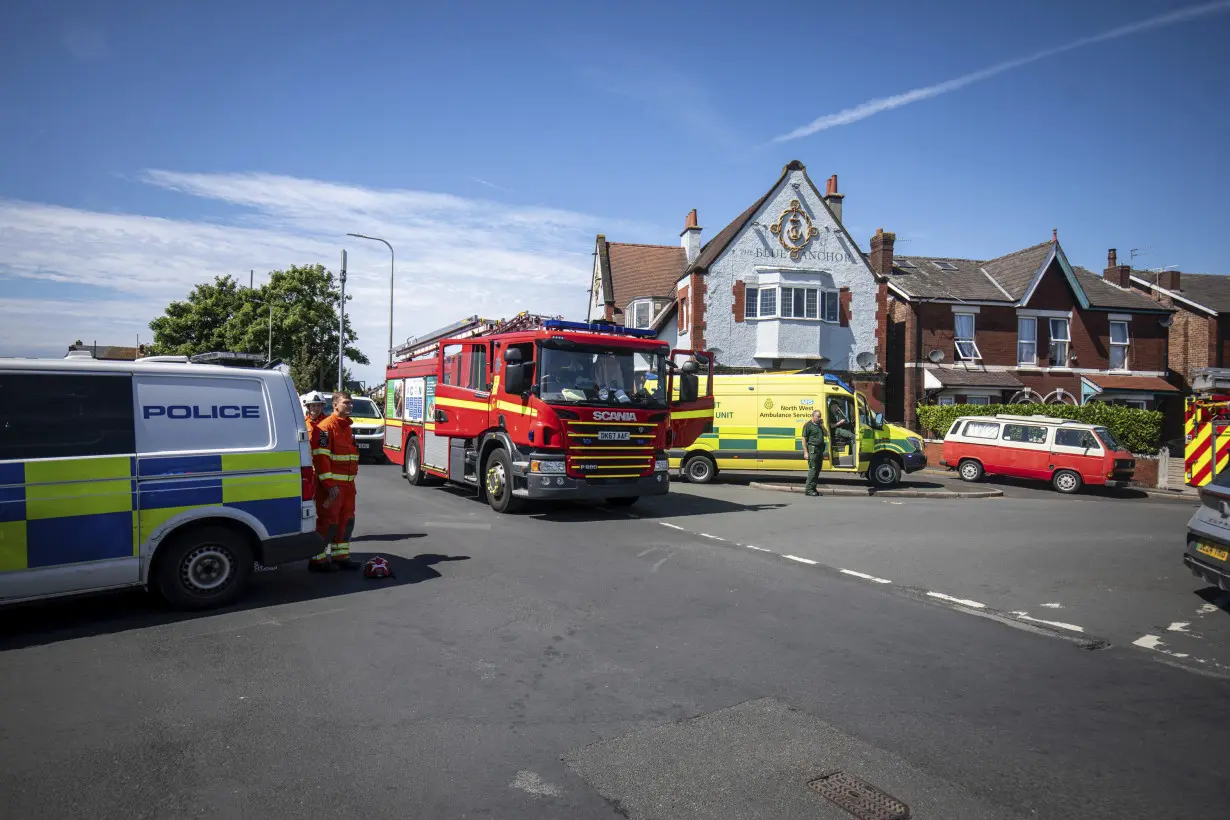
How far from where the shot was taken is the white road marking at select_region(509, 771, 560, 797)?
358cm

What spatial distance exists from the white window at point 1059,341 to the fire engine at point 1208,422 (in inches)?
781

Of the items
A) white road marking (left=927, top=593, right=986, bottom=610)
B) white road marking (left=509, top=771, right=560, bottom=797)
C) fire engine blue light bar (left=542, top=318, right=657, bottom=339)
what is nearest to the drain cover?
white road marking (left=509, top=771, right=560, bottom=797)

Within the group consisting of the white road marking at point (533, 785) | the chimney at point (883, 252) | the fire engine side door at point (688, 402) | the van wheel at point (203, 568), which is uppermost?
the chimney at point (883, 252)

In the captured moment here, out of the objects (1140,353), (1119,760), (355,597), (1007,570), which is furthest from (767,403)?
(1140,353)

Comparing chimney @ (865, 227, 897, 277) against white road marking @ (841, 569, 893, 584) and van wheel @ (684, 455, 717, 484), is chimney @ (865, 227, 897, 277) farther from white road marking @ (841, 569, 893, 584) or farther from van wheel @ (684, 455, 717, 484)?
white road marking @ (841, 569, 893, 584)

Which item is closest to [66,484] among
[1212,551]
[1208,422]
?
[1212,551]

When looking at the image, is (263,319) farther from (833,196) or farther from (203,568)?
(203,568)

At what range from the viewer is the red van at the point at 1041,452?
19500mm

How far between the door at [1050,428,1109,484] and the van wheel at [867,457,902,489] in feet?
15.3

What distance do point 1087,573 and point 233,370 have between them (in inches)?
352

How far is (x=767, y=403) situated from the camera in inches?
741

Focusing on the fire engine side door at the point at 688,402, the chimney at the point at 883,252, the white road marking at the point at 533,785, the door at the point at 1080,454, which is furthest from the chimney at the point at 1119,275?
the white road marking at the point at 533,785

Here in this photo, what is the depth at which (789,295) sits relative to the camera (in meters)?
30.6

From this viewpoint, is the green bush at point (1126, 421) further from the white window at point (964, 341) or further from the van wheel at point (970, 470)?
the white window at point (964, 341)
